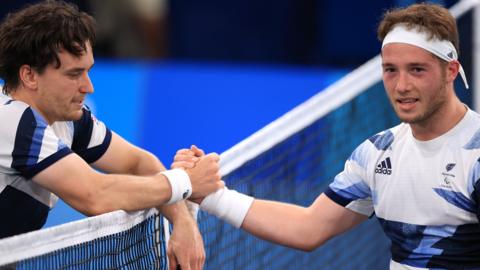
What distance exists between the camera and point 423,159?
479 centimetres

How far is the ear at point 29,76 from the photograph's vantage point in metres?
4.90

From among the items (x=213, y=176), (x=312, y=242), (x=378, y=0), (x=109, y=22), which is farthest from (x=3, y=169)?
(x=109, y=22)

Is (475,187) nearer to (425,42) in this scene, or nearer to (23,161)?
(425,42)

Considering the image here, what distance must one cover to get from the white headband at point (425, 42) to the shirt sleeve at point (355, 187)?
534mm

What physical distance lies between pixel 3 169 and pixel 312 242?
4.82 feet

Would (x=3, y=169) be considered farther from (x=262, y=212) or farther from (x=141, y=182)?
(x=262, y=212)

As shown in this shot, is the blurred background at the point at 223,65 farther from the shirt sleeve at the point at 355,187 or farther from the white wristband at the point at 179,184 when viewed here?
the white wristband at the point at 179,184

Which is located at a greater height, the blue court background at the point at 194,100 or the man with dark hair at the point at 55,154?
the blue court background at the point at 194,100

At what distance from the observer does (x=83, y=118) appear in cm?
543

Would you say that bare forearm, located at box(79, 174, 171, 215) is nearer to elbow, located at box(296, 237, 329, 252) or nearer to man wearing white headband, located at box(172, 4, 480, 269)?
man wearing white headband, located at box(172, 4, 480, 269)

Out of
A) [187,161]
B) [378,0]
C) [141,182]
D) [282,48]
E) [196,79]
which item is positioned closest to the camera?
[141,182]

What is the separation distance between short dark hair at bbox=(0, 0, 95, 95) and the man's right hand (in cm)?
73

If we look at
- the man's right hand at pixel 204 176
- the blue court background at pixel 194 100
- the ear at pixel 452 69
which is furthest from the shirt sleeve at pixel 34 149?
the blue court background at pixel 194 100

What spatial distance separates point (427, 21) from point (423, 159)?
610 mm
